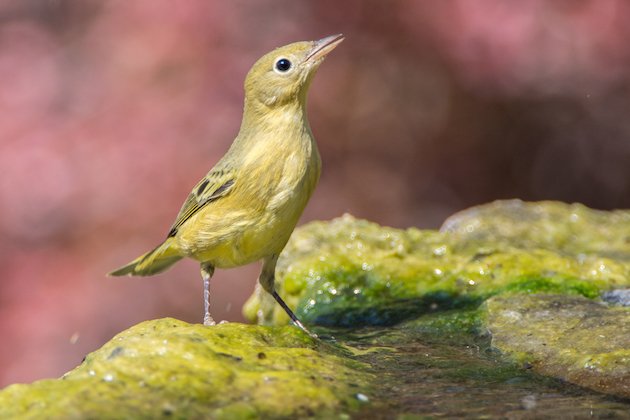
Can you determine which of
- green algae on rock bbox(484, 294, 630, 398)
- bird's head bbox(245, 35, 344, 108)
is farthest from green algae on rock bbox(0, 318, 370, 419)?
bird's head bbox(245, 35, 344, 108)

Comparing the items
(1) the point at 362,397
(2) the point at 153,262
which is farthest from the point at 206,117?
(1) the point at 362,397

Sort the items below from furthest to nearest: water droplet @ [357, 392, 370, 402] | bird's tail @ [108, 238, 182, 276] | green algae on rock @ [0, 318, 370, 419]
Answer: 1. bird's tail @ [108, 238, 182, 276]
2. water droplet @ [357, 392, 370, 402]
3. green algae on rock @ [0, 318, 370, 419]

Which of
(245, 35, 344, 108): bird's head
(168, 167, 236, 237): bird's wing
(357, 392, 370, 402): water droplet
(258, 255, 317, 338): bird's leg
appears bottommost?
(357, 392, 370, 402): water droplet

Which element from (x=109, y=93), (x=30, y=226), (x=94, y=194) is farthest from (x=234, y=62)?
(x=30, y=226)

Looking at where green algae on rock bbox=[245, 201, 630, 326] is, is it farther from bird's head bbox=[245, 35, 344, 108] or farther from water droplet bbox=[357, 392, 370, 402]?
water droplet bbox=[357, 392, 370, 402]

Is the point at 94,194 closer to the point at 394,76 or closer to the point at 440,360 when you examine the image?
the point at 394,76

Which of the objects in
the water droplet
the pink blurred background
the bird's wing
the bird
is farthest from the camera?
the pink blurred background
